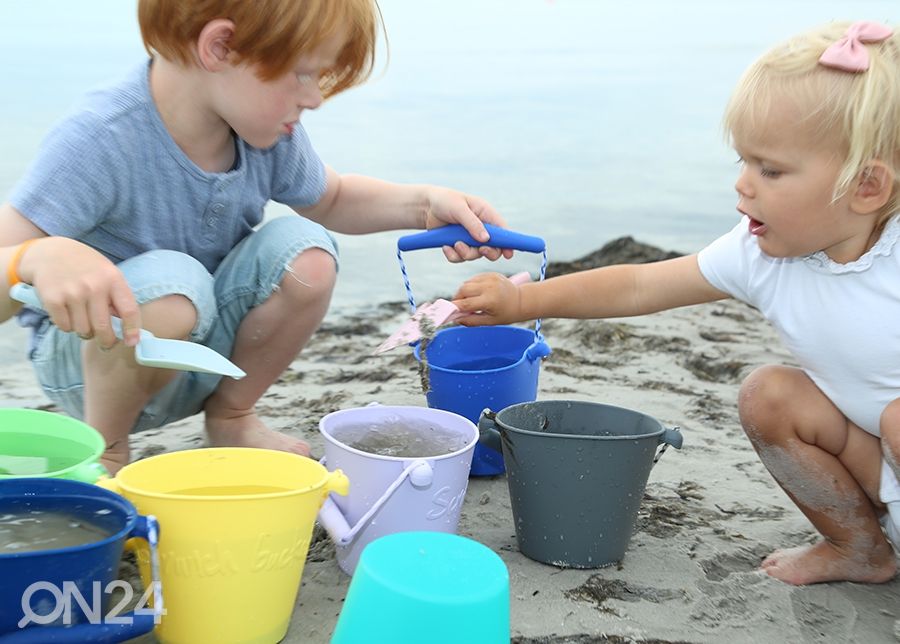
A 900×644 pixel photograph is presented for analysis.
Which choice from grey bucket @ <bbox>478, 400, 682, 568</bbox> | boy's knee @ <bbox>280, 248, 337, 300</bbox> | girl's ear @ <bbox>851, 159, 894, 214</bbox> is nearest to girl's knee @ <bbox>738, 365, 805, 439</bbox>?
grey bucket @ <bbox>478, 400, 682, 568</bbox>

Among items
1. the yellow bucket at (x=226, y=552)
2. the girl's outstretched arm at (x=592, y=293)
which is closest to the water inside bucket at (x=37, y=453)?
the yellow bucket at (x=226, y=552)

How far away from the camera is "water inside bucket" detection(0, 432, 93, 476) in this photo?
1.63 metres

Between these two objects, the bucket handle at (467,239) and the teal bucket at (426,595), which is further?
the bucket handle at (467,239)

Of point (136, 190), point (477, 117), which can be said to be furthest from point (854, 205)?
point (477, 117)

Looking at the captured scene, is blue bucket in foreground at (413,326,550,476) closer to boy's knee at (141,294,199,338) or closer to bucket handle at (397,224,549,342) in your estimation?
bucket handle at (397,224,549,342)

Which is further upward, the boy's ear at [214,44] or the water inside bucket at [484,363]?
the boy's ear at [214,44]

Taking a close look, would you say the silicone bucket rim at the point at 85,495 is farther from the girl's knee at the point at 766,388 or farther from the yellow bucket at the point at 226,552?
the girl's knee at the point at 766,388

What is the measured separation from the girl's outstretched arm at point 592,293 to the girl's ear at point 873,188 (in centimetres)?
36

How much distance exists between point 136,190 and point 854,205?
1.39 metres

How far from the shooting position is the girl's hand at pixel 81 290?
5.17ft

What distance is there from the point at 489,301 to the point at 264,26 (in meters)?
0.68

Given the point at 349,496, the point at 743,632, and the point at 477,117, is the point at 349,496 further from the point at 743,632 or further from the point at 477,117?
the point at 477,117

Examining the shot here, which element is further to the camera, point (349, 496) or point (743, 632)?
point (349, 496)

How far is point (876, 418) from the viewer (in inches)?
71.4
